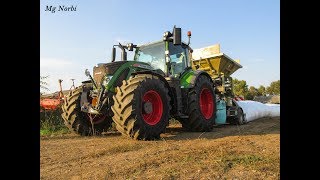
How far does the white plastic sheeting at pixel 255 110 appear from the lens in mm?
12677

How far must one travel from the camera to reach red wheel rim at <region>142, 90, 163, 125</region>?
6.92 meters

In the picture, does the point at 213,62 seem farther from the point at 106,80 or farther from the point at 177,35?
the point at 106,80

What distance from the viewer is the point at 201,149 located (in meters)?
5.40

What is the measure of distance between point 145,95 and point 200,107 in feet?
7.39

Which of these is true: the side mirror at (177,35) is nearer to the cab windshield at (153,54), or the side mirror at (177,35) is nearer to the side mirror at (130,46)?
the cab windshield at (153,54)

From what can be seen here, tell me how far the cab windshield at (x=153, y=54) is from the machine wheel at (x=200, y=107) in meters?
1.06

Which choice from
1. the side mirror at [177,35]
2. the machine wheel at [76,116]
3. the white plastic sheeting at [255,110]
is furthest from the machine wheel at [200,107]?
the white plastic sheeting at [255,110]

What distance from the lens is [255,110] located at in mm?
13422

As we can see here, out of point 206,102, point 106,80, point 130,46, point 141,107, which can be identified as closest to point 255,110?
point 206,102

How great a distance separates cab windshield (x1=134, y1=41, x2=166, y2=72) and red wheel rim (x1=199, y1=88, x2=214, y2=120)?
5.13 ft

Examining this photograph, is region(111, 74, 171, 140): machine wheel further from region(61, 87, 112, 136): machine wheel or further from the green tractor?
region(61, 87, 112, 136): machine wheel
